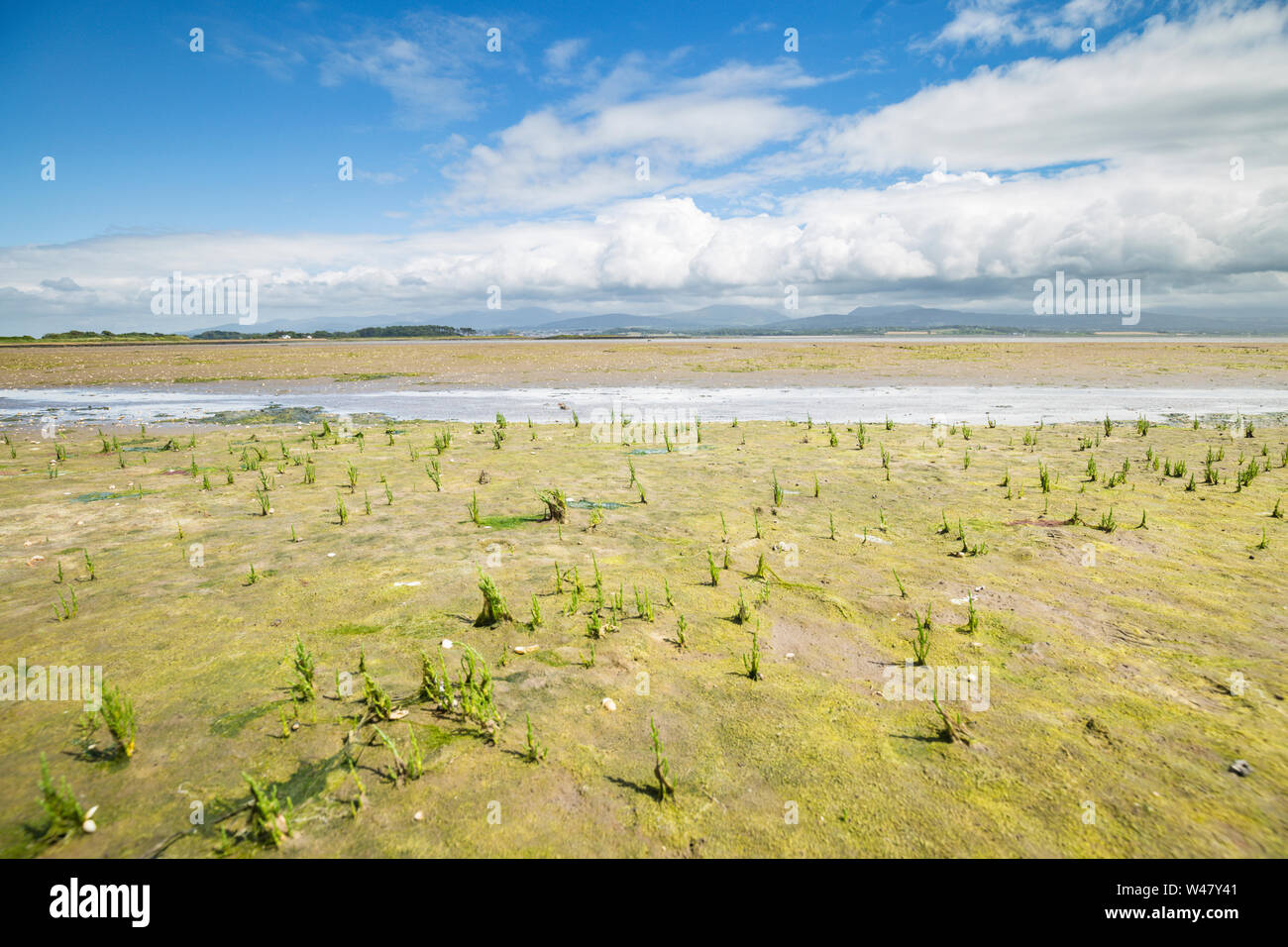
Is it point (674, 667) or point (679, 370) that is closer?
point (674, 667)

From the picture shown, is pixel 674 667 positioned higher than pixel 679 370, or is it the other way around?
pixel 679 370

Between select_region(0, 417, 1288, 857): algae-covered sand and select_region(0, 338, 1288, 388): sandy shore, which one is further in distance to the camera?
select_region(0, 338, 1288, 388): sandy shore

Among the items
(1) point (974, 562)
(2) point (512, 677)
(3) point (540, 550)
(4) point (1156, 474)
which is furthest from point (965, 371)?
(2) point (512, 677)

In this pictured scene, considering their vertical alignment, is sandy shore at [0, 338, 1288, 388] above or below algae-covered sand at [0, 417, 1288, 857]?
above

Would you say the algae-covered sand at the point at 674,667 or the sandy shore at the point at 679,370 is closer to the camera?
the algae-covered sand at the point at 674,667

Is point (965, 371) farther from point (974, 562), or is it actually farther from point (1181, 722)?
point (1181, 722)

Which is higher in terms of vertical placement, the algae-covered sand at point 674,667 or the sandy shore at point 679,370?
the sandy shore at point 679,370
